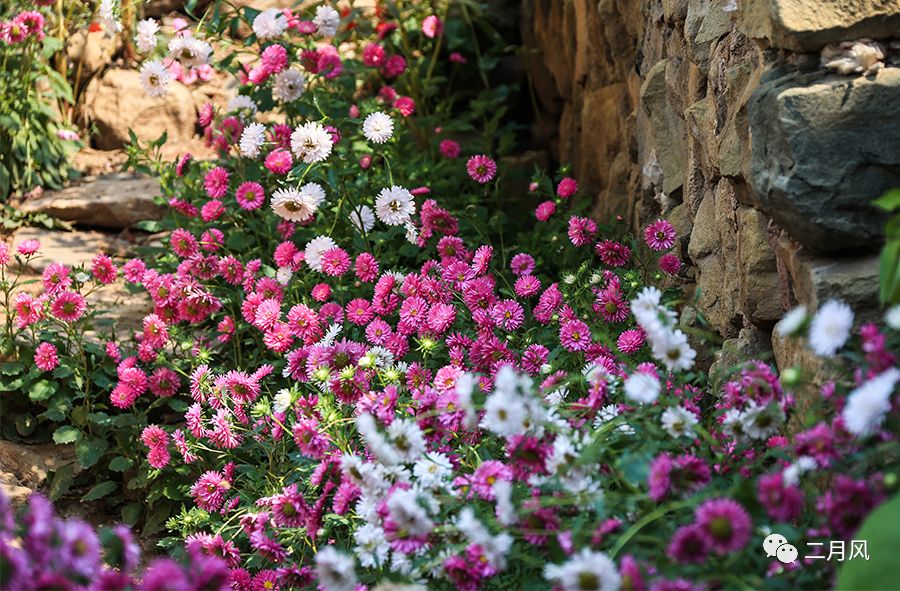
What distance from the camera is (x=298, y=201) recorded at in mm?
2717

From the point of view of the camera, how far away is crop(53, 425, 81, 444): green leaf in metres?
2.67

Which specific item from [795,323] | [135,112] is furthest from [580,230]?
[135,112]

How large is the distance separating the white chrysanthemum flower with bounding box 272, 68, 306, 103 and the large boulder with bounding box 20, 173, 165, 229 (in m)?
0.91

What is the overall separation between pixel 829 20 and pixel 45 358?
2062 millimetres

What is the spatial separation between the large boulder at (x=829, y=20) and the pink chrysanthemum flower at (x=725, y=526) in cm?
87

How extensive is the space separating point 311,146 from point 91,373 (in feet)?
2.80

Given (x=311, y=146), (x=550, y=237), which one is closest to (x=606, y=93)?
(x=550, y=237)

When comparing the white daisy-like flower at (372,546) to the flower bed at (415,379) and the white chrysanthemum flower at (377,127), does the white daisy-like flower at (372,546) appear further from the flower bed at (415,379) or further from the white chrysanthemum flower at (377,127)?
the white chrysanthemum flower at (377,127)

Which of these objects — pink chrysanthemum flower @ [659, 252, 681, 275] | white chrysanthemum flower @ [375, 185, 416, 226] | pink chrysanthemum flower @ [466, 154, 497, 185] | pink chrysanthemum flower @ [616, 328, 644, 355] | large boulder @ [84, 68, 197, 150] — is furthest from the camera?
large boulder @ [84, 68, 197, 150]

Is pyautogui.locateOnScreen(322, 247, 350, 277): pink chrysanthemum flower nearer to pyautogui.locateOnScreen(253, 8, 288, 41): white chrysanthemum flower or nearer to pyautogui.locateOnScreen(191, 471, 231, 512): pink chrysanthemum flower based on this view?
pyautogui.locateOnScreen(191, 471, 231, 512): pink chrysanthemum flower

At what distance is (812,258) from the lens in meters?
1.76

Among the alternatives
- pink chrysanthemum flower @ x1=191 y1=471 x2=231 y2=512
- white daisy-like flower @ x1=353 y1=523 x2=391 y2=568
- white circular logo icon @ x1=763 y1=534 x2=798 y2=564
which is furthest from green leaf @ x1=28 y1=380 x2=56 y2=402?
white circular logo icon @ x1=763 y1=534 x2=798 y2=564

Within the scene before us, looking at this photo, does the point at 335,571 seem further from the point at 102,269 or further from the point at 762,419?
the point at 102,269

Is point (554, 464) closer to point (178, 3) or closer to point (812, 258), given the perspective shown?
point (812, 258)
